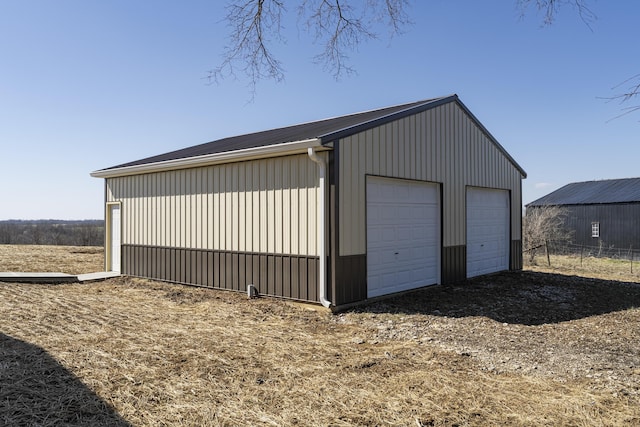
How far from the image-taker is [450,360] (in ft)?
16.1

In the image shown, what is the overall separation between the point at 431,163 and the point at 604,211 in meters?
21.2

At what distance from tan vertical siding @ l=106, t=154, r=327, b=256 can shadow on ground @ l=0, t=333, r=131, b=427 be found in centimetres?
416

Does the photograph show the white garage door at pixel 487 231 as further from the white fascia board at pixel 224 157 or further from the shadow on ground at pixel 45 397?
the shadow on ground at pixel 45 397

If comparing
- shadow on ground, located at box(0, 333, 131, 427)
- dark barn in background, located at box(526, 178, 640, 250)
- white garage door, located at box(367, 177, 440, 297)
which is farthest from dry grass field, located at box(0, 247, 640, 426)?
dark barn in background, located at box(526, 178, 640, 250)

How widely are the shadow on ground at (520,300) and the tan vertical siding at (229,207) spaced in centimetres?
198

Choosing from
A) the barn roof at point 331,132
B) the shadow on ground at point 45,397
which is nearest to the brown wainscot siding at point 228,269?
the barn roof at point 331,132

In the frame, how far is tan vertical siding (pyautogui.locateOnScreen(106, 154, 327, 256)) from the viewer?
25.5 feet

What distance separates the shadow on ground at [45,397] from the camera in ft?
10.8

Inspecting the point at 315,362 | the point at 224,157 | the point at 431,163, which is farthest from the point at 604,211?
the point at 315,362

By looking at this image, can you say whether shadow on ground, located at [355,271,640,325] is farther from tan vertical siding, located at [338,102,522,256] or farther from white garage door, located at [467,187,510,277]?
tan vertical siding, located at [338,102,522,256]

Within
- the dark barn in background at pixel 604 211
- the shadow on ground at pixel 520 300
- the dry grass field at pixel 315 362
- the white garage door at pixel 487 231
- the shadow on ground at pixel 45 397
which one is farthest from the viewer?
the dark barn in background at pixel 604 211

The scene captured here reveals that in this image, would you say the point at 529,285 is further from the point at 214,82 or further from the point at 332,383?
the point at 214,82

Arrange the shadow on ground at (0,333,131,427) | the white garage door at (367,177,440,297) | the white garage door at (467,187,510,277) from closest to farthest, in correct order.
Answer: the shadow on ground at (0,333,131,427)
the white garage door at (367,177,440,297)
the white garage door at (467,187,510,277)

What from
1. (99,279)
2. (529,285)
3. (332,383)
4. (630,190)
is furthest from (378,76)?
(630,190)
